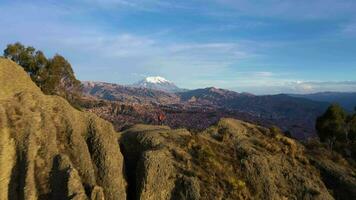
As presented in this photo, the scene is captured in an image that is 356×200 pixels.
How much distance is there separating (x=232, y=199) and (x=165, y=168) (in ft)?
16.9

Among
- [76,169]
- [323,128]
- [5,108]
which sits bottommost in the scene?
[323,128]

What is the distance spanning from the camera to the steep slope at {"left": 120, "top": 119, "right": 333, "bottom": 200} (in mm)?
26594

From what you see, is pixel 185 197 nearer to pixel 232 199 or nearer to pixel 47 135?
pixel 232 199

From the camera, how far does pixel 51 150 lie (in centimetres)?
2391

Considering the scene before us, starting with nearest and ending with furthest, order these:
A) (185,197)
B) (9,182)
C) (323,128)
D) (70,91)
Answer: (9,182)
(185,197)
(323,128)
(70,91)

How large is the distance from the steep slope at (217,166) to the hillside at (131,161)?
0.07 meters

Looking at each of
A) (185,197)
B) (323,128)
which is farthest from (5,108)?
(323,128)

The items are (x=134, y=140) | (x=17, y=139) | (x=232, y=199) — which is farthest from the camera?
(x=134, y=140)

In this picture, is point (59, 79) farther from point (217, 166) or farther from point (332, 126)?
point (217, 166)

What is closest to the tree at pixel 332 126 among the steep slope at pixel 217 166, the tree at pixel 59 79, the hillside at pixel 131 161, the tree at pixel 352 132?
the tree at pixel 352 132

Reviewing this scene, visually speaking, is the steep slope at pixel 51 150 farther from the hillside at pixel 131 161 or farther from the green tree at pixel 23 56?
the green tree at pixel 23 56

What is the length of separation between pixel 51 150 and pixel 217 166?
12.2 meters

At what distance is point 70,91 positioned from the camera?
359 feet

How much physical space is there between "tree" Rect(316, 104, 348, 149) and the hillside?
5829cm
